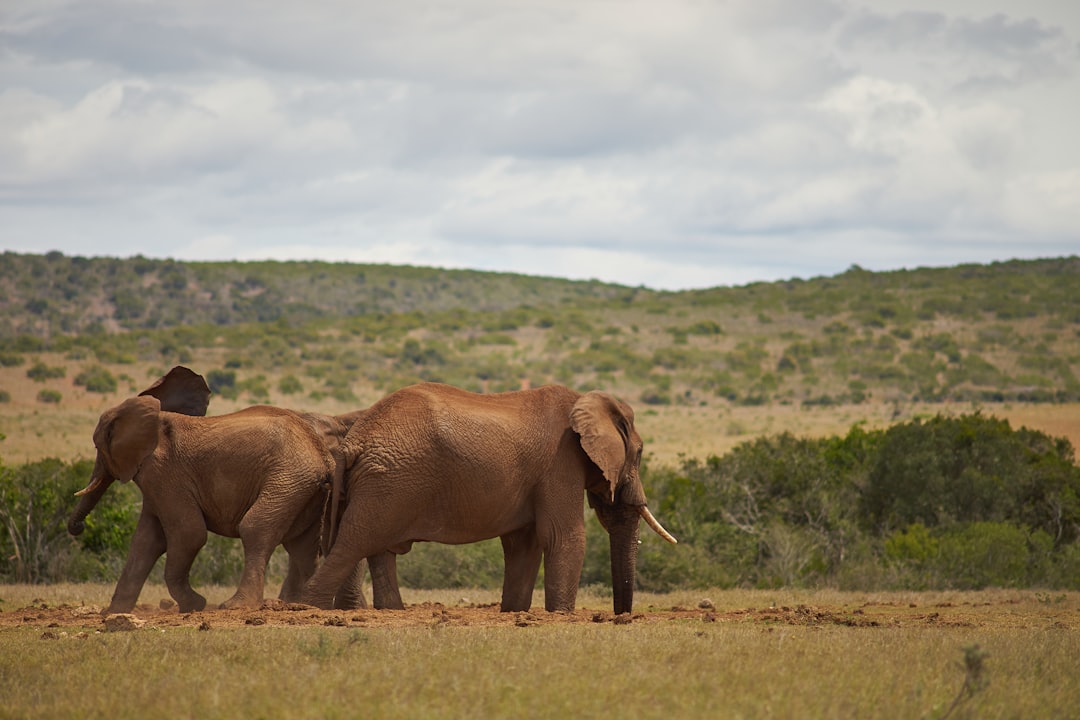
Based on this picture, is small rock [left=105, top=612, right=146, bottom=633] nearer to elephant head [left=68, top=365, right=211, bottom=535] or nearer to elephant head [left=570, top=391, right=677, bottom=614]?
elephant head [left=68, top=365, right=211, bottom=535]

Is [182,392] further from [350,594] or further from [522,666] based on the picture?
[522,666]

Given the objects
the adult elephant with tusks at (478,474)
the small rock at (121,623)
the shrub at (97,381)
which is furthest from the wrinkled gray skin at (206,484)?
the shrub at (97,381)

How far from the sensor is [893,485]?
22.2 meters

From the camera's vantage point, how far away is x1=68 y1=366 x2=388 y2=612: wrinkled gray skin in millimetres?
12609

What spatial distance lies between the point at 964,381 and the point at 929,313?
17.9 meters

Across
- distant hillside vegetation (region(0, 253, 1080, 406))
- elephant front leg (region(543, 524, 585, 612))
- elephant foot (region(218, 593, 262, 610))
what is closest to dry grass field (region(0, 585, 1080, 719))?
elephant foot (region(218, 593, 262, 610))

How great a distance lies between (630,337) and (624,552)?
6498 cm

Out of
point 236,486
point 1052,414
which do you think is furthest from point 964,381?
point 236,486

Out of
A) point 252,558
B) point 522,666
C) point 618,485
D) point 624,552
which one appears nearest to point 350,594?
point 252,558

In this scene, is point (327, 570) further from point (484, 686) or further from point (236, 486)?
point (484, 686)

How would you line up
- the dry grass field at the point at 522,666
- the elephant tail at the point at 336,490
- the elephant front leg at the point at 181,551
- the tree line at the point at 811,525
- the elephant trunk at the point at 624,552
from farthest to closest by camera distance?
the tree line at the point at 811,525, the elephant trunk at the point at 624,552, the elephant front leg at the point at 181,551, the elephant tail at the point at 336,490, the dry grass field at the point at 522,666

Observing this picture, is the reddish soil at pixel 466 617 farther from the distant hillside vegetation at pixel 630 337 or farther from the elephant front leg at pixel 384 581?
the distant hillside vegetation at pixel 630 337

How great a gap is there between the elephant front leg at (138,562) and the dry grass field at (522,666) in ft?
1.01

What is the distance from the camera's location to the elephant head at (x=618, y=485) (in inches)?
495
